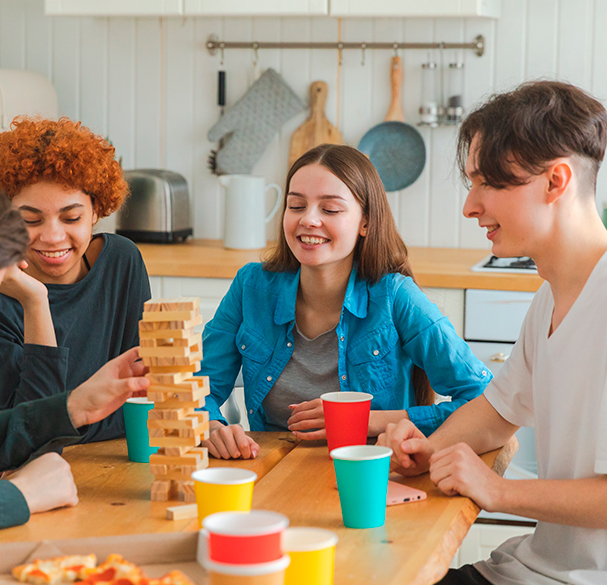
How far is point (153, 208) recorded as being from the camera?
9.93ft

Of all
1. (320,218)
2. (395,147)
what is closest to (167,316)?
(320,218)

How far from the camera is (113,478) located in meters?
1.17

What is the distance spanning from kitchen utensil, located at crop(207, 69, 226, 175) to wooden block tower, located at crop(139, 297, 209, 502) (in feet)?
7.24

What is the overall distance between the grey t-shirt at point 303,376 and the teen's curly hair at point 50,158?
0.52 meters

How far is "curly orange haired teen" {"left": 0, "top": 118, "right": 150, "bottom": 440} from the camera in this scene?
143cm

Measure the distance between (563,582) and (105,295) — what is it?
1.00 m

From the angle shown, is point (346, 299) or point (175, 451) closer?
point (175, 451)

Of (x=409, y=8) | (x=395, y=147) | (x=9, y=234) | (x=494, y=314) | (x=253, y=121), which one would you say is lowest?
(x=494, y=314)

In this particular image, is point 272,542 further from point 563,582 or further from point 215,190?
point 215,190

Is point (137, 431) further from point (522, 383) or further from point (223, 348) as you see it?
point (522, 383)

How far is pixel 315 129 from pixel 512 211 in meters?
2.04

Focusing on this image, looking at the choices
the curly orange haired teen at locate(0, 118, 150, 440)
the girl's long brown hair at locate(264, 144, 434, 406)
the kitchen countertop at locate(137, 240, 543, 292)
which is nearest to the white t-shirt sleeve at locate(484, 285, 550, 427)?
the girl's long brown hair at locate(264, 144, 434, 406)

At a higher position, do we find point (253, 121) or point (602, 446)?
point (253, 121)

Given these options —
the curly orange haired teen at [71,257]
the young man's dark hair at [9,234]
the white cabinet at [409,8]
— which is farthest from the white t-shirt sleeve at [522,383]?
the white cabinet at [409,8]
